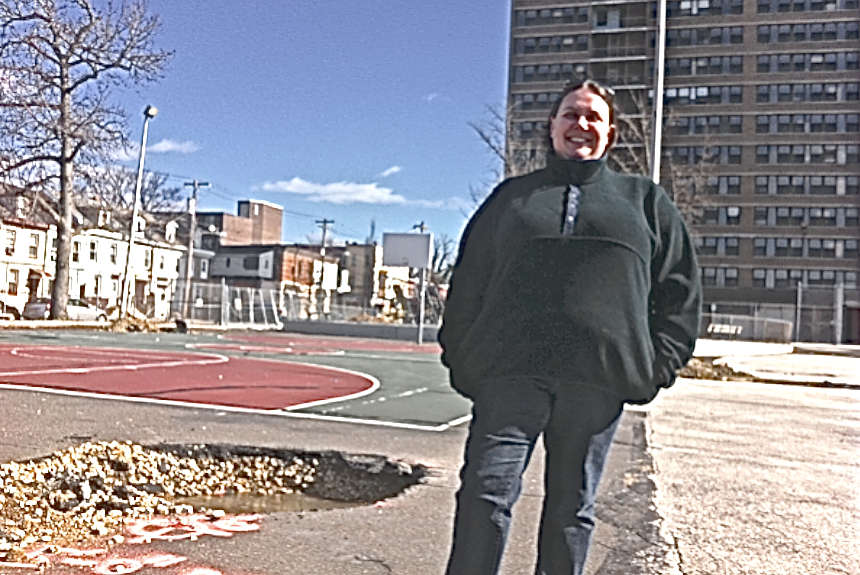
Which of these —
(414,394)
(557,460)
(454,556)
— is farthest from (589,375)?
(414,394)

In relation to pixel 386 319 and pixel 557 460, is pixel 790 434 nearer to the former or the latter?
pixel 557 460

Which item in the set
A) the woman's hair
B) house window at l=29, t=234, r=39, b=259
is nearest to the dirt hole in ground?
the woman's hair

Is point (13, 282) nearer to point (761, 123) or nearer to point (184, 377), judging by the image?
point (184, 377)

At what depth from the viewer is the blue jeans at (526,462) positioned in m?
2.80

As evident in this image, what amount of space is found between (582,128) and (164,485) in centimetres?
387

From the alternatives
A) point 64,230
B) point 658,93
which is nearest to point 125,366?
point 658,93

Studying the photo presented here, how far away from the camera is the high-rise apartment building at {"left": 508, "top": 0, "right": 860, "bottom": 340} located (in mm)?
76125

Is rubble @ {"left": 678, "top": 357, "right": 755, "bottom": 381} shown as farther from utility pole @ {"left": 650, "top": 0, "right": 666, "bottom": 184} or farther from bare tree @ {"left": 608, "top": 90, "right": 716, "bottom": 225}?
bare tree @ {"left": 608, "top": 90, "right": 716, "bottom": 225}

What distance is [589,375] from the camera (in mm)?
2836

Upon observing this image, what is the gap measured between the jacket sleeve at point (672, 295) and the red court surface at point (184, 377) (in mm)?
7753

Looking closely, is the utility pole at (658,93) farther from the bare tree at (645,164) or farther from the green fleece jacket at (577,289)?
the green fleece jacket at (577,289)

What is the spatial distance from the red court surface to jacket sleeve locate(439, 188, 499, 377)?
7.53 meters

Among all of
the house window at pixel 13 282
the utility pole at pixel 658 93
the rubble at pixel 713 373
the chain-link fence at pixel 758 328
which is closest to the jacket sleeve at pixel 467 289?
the utility pole at pixel 658 93

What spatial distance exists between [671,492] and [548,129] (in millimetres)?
3869
